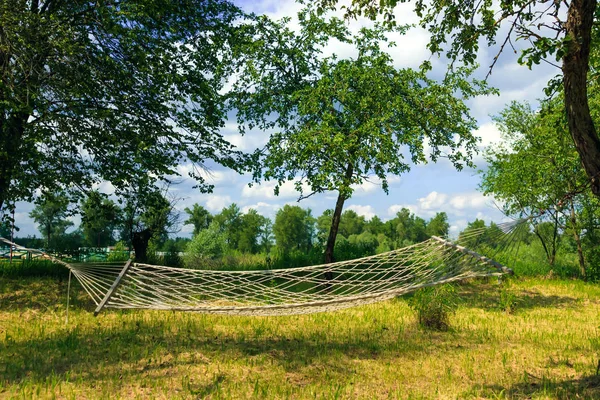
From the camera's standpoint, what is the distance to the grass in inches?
152

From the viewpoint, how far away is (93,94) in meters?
7.00

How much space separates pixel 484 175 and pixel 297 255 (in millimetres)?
7080

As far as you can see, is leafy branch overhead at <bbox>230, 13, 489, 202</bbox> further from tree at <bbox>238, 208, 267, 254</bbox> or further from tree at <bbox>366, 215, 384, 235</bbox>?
tree at <bbox>366, 215, 384, 235</bbox>

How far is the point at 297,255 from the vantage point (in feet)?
36.6

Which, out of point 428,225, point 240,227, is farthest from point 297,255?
point 428,225

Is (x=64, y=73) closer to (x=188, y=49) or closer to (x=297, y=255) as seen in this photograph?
(x=188, y=49)

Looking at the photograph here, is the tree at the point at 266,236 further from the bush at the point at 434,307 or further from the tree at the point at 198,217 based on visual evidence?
the bush at the point at 434,307

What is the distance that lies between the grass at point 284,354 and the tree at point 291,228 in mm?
28064

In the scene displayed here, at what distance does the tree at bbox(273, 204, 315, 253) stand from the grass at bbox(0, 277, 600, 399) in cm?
2806

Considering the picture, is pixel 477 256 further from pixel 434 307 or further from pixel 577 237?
pixel 577 237

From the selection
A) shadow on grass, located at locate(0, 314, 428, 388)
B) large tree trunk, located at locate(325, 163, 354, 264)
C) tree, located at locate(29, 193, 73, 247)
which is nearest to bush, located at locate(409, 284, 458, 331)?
shadow on grass, located at locate(0, 314, 428, 388)

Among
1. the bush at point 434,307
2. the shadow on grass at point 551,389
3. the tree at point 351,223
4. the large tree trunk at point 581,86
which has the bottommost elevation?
the shadow on grass at point 551,389

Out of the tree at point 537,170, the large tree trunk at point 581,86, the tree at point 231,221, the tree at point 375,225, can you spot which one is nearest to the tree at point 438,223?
the tree at point 375,225

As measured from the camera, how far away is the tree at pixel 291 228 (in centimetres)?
3569
